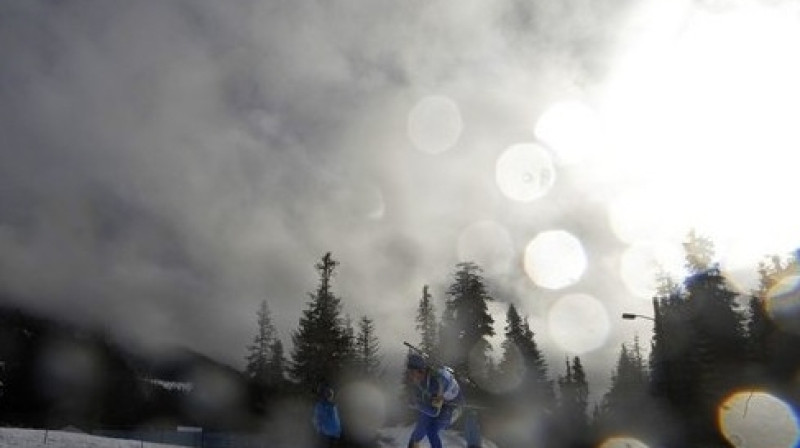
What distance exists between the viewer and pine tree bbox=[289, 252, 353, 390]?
155 feet

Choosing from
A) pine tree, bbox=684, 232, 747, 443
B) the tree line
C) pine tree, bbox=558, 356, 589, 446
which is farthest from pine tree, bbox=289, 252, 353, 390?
pine tree, bbox=558, 356, 589, 446

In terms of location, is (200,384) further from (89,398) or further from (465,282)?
(465,282)

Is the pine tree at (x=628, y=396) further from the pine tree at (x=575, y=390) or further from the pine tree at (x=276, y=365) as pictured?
the pine tree at (x=276, y=365)

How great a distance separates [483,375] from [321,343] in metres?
13.1

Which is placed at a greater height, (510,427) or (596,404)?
(596,404)

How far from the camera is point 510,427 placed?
54.8m

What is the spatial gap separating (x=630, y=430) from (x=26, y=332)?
228 feet

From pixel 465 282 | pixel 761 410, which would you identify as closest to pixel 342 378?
pixel 465 282

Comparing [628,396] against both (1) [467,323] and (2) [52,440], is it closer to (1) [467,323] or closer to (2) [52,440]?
(1) [467,323]

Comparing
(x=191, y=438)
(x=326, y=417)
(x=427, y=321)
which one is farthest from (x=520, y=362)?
(x=326, y=417)

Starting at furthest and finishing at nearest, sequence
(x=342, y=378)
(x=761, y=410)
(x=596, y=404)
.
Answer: (x=596, y=404), (x=342, y=378), (x=761, y=410)

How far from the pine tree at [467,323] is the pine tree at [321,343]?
333 inches

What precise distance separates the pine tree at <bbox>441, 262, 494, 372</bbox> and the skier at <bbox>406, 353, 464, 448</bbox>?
39517 millimetres

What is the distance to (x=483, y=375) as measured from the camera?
53.8m
